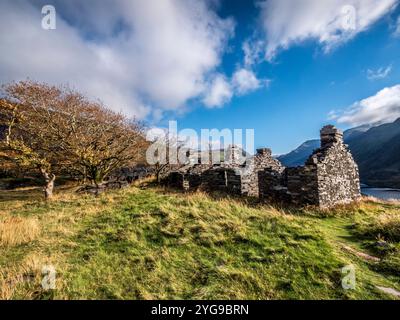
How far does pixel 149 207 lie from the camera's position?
11078 millimetres

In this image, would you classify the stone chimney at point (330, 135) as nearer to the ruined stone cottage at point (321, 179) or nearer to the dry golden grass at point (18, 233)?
the ruined stone cottage at point (321, 179)

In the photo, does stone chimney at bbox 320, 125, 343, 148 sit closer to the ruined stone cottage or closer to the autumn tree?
the ruined stone cottage

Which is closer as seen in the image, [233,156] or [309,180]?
[309,180]

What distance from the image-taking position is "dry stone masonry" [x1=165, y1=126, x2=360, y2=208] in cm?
1198

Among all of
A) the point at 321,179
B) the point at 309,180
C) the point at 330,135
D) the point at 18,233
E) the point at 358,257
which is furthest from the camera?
the point at 330,135

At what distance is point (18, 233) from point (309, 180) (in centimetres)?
1342

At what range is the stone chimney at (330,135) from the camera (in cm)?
1402

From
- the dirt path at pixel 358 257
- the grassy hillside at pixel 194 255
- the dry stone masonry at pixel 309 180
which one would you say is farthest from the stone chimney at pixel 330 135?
the dirt path at pixel 358 257


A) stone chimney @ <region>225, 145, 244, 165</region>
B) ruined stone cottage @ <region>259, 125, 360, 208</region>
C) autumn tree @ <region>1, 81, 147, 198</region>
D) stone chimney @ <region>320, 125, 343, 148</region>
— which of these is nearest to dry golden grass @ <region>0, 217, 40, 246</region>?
autumn tree @ <region>1, 81, 147, 198</region>

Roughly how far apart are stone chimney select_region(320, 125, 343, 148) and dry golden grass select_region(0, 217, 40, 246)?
15734mm

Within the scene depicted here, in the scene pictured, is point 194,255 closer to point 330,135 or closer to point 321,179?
point 321,179

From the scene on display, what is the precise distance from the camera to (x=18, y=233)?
26.2 ft

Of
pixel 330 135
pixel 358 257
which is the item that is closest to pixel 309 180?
pixel 330 135
